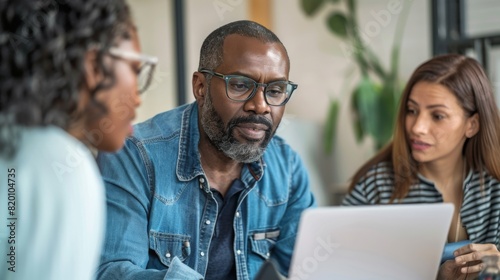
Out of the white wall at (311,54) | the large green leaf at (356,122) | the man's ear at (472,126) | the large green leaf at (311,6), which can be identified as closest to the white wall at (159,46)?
the white wall at (311,54)

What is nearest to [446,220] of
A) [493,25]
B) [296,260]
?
[296,260]

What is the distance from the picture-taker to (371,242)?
1.41 metres

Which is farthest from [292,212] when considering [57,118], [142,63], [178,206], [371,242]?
[57,118]

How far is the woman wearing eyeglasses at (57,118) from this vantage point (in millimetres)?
854

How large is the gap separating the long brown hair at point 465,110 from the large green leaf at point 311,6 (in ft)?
6.07

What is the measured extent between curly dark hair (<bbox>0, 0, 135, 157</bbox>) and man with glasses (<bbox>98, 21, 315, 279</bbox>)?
0.65 m

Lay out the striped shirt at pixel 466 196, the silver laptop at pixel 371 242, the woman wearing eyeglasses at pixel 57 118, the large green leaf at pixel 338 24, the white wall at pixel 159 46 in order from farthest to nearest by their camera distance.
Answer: the white wall at pixel 159 46 < the large green leaf at pixel 338 24 < the striped shirt at pixel 466 196 < the silver laptop at pixel 371 242 < the woman wearing eyeglasses at pixel 57 118

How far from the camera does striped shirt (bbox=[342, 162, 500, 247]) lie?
6.66ft

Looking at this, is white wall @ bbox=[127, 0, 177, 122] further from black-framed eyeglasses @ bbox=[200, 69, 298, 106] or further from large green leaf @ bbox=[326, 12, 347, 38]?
black-framed eyeglasses @ bbox=[200, 69, 298, 106]

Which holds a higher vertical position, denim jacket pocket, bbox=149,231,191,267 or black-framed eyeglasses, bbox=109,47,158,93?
black-framed eyeglasses, bbox=109,47,158,93

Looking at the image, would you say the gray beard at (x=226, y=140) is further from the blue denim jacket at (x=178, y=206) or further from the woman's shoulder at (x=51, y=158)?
the woman's shoulder at (x=51, y=158)

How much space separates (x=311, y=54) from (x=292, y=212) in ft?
7.46

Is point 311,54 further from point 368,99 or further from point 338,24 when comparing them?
point 368,99

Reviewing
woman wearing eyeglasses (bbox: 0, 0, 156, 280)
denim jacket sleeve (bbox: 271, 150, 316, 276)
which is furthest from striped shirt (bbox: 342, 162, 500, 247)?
woman wearing eyeglasses (bbox: 0, 0, 156, 280)
